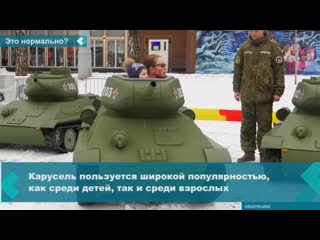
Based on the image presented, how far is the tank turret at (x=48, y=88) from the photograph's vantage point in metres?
9.13

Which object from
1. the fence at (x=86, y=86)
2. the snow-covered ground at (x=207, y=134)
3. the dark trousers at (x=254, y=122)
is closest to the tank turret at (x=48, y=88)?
the snow-covered ground at (x=207, y=134)

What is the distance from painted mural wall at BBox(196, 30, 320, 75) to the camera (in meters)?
29.1

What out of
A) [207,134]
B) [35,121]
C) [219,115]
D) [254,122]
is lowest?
[207,134]

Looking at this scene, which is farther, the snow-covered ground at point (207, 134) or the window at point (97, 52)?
the window at point (97, 52)

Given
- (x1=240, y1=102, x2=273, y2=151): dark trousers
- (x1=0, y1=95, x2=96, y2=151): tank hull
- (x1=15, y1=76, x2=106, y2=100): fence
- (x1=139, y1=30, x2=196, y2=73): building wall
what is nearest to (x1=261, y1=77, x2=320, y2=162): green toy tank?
(x1=240, y1=102, x2=273, y2=151): dark trousers

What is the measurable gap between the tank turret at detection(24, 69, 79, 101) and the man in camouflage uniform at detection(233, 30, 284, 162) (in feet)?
10.6

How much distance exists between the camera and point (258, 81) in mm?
7715

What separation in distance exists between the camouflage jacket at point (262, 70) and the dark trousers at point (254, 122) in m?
0.13

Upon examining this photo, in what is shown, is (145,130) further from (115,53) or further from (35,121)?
(115,53)

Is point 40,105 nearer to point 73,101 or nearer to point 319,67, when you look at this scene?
point 73,101

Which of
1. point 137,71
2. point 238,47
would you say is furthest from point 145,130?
point 238,47

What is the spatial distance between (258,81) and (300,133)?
131cm

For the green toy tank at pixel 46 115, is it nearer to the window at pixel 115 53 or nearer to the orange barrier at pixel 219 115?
the orange barrier at pixel 219 115

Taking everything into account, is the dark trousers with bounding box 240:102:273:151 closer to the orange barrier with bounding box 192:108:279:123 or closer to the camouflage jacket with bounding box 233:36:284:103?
the camouflage jacket with bounding box 233:36:284:103
